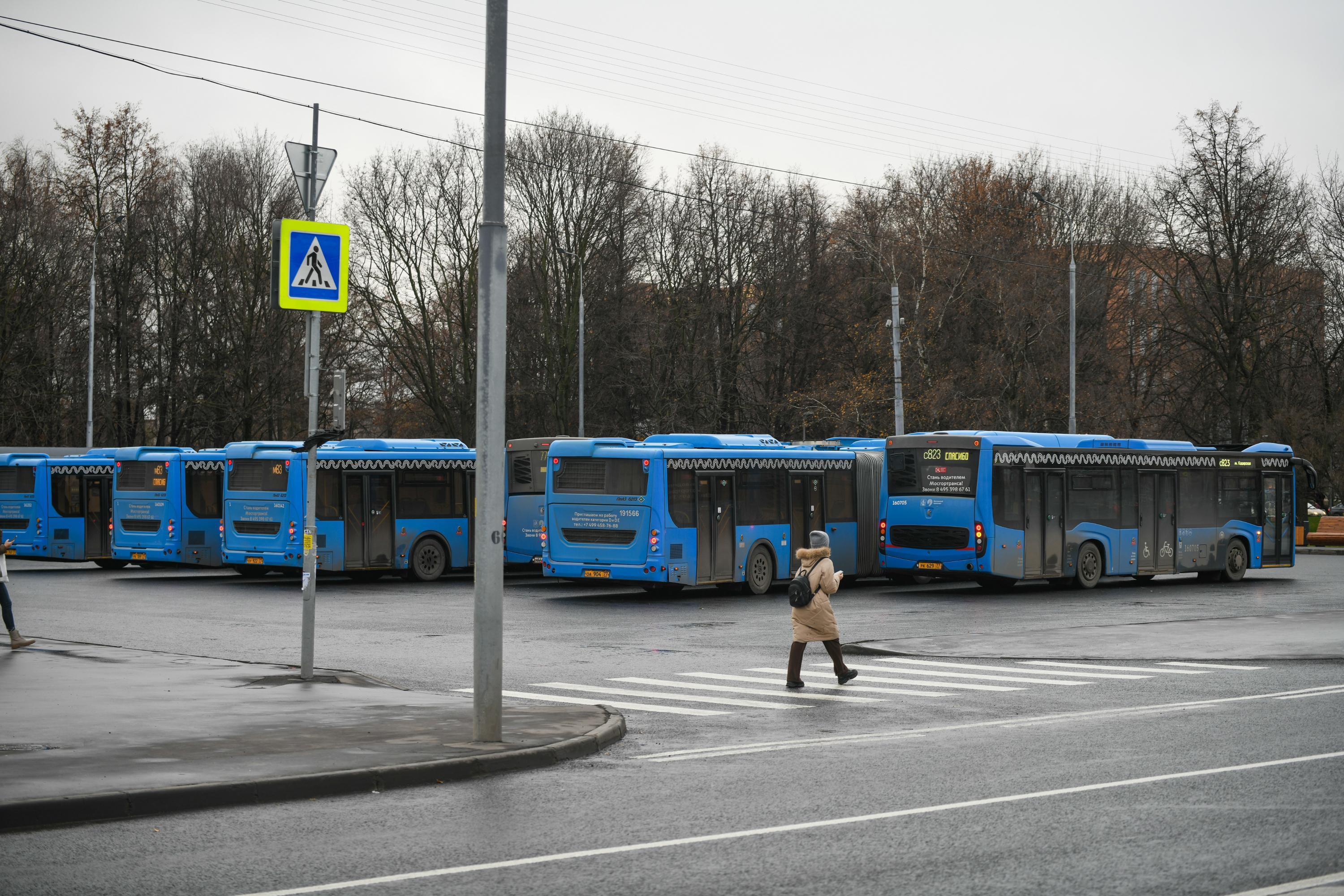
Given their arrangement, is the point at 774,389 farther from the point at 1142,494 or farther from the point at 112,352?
the point at 1142,494

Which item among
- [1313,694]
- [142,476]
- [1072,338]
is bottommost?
[1313,694]

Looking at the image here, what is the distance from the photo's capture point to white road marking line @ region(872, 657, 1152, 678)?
16.2 meters

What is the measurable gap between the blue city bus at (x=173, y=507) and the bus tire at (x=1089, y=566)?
61.7ft

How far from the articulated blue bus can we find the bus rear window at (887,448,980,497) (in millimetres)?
19595

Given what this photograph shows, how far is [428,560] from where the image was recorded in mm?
31891

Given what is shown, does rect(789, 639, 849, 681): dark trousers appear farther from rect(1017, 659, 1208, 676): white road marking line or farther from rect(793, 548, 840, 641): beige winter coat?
rect(1017, 659, 1208, 676): white road marking line

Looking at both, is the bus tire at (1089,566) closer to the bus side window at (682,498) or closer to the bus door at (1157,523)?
the bus door at (1157,523)

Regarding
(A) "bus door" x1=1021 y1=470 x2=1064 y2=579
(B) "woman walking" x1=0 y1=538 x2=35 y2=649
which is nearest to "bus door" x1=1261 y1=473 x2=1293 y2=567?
(A) "bus door" x1=1021 y1=470 x2=1064 y2=579

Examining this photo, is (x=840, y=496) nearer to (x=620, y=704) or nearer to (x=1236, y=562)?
(x=1236, y=562)

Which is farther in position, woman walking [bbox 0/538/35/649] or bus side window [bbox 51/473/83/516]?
bus side window [bbox 51/473/83/516]

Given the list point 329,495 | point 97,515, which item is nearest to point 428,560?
point 329,495

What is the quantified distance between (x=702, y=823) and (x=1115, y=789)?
2.74 meters

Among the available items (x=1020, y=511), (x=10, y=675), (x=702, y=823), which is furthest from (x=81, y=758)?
(x=1020, y=511)

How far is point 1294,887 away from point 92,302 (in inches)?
1986
